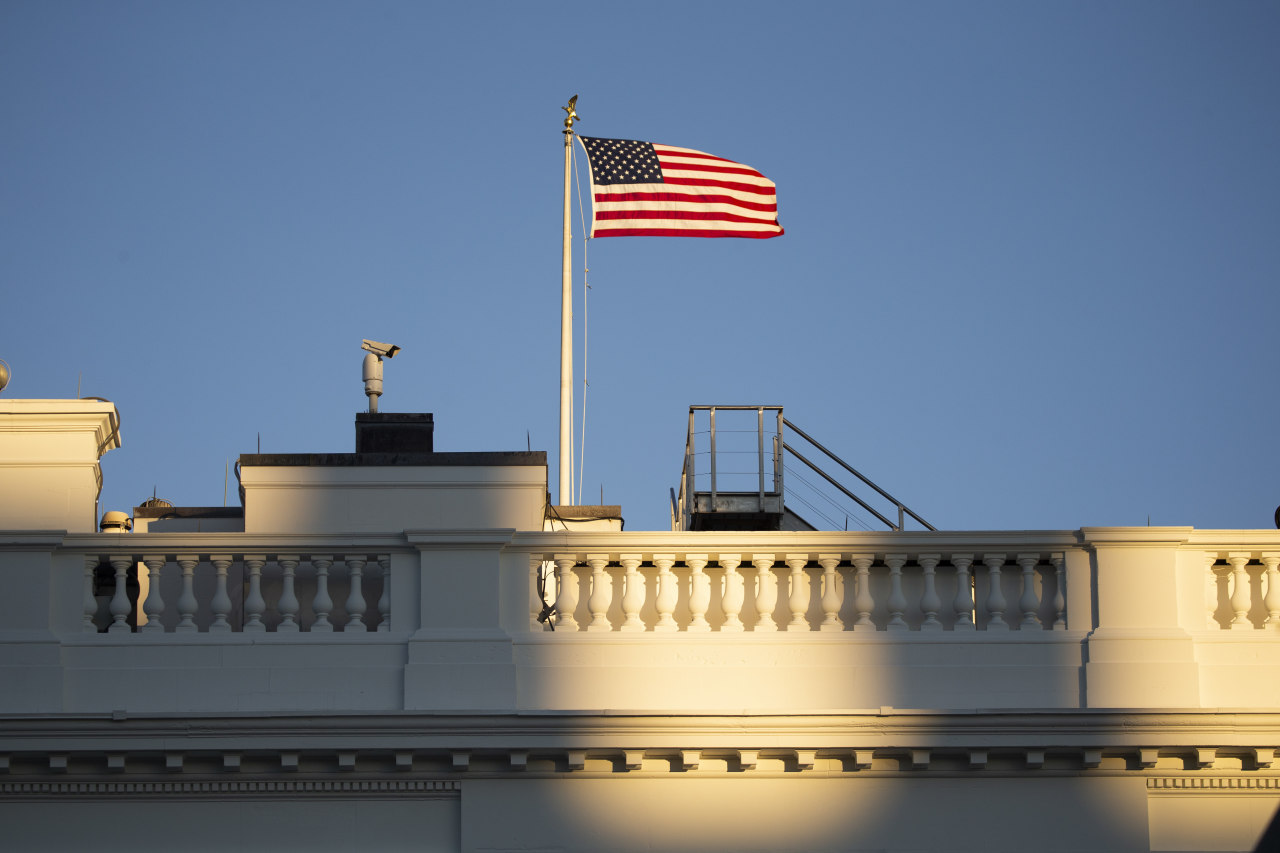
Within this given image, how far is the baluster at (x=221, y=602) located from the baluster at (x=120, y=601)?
60 cm

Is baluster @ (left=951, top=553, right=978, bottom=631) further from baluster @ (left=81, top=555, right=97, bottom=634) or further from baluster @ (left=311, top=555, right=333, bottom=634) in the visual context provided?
baluster @ (left=81, top=555, right=97, bottom=634)

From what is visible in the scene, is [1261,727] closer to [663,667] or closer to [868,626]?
[868,626]

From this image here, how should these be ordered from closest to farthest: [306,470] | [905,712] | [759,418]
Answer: [905,712] < [306,470] < [759,418]

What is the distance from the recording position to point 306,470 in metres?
15.4

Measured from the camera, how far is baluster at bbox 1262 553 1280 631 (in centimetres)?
1359

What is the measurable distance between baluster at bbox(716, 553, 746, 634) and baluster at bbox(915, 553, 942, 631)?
1.31 metres

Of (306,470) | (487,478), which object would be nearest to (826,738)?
(487,478)

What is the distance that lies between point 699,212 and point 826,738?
8.57m

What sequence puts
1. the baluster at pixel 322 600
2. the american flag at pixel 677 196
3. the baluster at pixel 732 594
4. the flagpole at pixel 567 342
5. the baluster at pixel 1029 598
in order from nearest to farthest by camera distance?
the baluster at pixel 322 600, the baluster at pixel 732 594, the baluster at pixel 1029 598, the flagpole at pixel 567 342, the american flag at pixel 677 196

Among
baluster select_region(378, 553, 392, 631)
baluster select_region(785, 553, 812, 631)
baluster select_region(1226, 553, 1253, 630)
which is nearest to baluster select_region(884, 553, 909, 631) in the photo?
baluster select_region(785, 553, 812, 631)

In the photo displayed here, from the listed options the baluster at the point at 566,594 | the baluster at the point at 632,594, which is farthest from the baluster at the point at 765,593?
the baluster at the point at 566,594

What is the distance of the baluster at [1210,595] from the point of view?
1370 cm

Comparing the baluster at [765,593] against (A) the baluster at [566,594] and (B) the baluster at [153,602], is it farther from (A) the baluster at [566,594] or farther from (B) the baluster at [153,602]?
(B) the baluster at [153,602]

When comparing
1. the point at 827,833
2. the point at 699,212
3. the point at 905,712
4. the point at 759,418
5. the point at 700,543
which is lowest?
the point at 827,833
